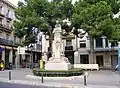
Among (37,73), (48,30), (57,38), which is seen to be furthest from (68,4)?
(37,73)

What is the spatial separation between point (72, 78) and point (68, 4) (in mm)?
17140

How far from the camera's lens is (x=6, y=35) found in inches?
1761

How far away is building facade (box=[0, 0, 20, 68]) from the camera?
42.2 metres

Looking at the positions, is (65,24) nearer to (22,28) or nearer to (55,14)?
(55,14)

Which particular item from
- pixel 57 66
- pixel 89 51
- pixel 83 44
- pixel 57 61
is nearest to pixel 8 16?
pixel 83 44

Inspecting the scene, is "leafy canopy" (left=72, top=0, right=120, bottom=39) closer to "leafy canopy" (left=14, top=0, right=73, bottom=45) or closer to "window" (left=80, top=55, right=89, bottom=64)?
"leafy canopy" (left=14, top=0, right=73, bottom=45)

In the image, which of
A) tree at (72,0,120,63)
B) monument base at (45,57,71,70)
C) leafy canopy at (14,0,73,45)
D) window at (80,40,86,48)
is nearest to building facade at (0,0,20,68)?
leafy canopy at (14,0,73,45)

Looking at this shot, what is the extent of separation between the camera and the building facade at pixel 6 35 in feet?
139

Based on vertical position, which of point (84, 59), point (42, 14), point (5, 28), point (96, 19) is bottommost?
point (84, 59)

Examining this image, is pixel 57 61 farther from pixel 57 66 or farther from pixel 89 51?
pixel 89 51

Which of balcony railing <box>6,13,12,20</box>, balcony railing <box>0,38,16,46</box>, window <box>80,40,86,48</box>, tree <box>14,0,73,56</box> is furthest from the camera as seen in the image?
window <box>80,40,86,48</box>

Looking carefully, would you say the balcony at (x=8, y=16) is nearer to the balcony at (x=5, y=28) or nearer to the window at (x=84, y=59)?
the balcony at (x=5, y=28)

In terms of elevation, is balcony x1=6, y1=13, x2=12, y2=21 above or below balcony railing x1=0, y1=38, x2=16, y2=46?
above

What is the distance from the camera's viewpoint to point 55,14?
33812mm
